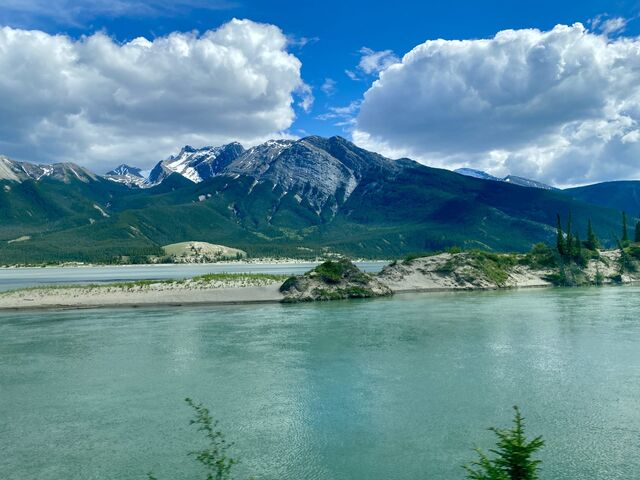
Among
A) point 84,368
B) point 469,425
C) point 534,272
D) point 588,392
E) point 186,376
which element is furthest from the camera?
point 534,272

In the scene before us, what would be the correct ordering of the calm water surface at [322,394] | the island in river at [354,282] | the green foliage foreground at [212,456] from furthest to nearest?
the island in river at [354,282], the calm water surface at [322,394], the green foliage foreground at [212,456]

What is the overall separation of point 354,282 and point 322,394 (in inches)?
3142

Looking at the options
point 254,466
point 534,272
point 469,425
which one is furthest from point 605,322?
point 534,272

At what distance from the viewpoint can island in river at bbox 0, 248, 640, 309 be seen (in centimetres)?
10625

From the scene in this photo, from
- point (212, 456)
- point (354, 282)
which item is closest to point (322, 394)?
point (212, 456)

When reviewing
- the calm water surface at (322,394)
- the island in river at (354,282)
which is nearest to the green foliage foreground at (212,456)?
the calm water surface at (322,394)

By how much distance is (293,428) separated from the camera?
105ft

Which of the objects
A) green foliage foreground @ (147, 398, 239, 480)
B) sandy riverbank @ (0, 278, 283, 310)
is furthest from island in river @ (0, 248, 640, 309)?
green foliage foreground @ (147, 398, 239, 480)

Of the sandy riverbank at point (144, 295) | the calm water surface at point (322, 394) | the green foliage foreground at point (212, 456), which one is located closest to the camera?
the green foliage foreground at point (212, 456)

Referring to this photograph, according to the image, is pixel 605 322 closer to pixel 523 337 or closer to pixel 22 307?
pixel 523 337

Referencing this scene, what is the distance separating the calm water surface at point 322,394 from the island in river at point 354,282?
1248 inches

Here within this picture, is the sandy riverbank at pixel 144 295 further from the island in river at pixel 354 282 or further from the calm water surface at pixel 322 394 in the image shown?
the calm water surface at pixel 322 394

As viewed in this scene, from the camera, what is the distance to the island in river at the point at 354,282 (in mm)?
106250

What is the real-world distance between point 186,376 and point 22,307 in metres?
72.1
